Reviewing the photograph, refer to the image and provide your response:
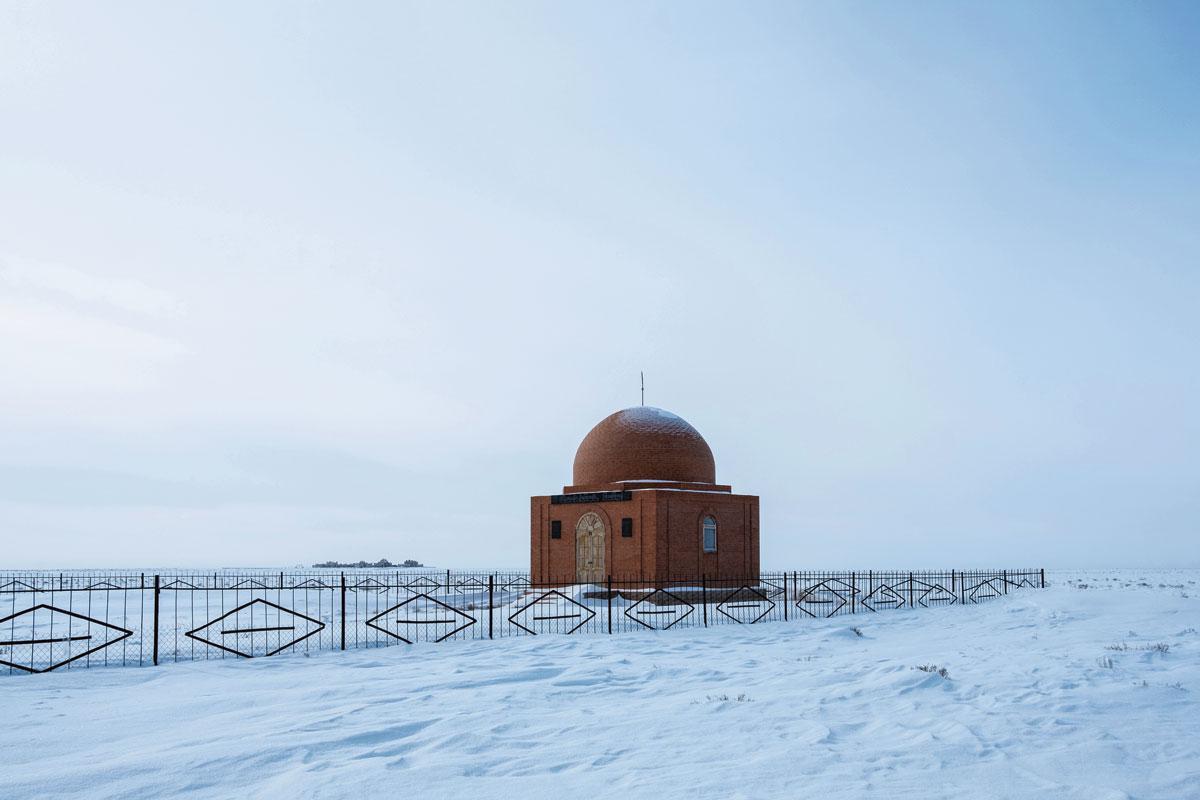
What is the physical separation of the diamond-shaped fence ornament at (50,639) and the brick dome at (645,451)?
1537 centimetres

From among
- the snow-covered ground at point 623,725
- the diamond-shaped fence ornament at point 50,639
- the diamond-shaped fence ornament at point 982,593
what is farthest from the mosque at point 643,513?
the diamond-shaped fence ornament at point 50,639

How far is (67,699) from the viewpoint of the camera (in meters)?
10.6

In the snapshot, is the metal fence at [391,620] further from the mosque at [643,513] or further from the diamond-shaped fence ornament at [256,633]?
the mosque at [643,513]

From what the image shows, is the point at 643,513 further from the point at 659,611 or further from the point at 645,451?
the point at 659,611

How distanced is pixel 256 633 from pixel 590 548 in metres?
11.1

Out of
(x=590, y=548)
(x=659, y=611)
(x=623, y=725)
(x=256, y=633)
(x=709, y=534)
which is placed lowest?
(x=256, y=633)

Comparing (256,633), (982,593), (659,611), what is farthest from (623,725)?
(982,593)

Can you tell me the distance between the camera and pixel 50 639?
43.9ft

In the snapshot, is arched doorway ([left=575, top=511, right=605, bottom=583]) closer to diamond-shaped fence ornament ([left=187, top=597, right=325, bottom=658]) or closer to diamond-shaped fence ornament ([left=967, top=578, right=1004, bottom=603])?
diamond-shaped fence ornament ([left=187, top=597, right=325, bottom=658])

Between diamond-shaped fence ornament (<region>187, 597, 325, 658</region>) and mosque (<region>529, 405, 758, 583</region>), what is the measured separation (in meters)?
9.28

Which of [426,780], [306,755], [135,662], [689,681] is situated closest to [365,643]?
[135,662]

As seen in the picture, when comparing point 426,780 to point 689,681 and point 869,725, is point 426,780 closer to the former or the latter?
point 869,725

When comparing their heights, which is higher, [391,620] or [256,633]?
[391,620]

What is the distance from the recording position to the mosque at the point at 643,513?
2788cm
